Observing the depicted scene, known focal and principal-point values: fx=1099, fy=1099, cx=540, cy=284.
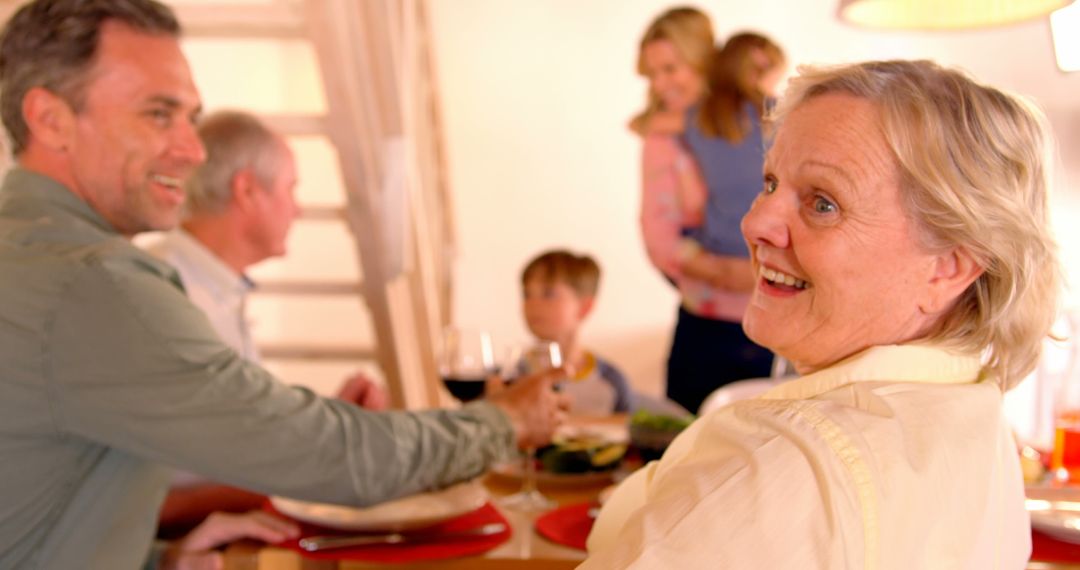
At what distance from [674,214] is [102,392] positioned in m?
1.87

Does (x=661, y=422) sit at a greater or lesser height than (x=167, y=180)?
lesser

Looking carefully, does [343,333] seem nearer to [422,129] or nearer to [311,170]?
[311,170]

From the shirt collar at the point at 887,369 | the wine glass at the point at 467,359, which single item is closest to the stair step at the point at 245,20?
the wine glass at the point at 467,359

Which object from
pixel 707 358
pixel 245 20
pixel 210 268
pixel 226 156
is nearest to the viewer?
pixel 210 268

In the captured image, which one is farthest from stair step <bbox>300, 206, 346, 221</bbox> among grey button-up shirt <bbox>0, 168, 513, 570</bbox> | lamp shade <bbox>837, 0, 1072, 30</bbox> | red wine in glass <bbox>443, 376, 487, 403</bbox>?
grey button-up shirt <bbox>0, 168, 513, 570</bbox>

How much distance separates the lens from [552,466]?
1671mm

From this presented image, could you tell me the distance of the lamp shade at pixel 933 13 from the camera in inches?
73.7

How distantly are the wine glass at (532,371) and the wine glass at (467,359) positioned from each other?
9 cm

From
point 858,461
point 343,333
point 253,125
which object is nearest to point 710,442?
point 858,461

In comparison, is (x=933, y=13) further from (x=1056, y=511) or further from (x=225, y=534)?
(x=225, y=534)

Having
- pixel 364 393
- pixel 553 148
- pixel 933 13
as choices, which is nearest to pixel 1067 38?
pixel 933 13

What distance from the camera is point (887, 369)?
0.91 meters

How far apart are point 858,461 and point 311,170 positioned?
4.93 metres

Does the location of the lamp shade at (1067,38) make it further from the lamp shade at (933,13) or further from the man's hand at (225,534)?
the man's hand at (225,534)
